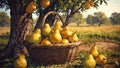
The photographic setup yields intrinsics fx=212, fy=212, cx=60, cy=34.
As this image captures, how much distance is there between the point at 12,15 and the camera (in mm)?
6559

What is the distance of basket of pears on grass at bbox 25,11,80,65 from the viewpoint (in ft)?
17.1

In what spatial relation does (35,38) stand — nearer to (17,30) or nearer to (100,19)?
(17,30)

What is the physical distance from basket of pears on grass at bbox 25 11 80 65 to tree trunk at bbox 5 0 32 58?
1.02 meters

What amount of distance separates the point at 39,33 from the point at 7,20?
316 ft

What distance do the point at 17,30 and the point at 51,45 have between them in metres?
1.73

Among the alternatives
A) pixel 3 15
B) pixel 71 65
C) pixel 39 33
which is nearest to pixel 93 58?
pixel 71 65

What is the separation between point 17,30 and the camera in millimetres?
6418

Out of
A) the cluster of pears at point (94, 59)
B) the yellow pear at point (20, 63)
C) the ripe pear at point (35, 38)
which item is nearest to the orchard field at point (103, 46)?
the cluster of pears at point (94, 59)

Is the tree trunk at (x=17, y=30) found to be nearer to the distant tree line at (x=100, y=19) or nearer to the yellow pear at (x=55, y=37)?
the yellow pear at (x=55, y=37)

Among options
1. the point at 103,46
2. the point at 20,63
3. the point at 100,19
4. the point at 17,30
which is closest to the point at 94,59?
the point at 20,63

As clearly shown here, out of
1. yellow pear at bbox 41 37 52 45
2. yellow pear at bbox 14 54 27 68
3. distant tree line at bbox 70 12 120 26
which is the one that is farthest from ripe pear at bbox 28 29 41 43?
distant tree line at bbox 70 12 120 26

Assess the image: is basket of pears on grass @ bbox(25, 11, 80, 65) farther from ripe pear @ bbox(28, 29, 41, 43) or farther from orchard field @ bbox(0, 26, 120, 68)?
orchard field @ bbox(0, 26, 120, 68)

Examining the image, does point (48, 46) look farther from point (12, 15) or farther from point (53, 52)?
point (12, 15)

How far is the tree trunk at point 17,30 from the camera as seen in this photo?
21.0ft
